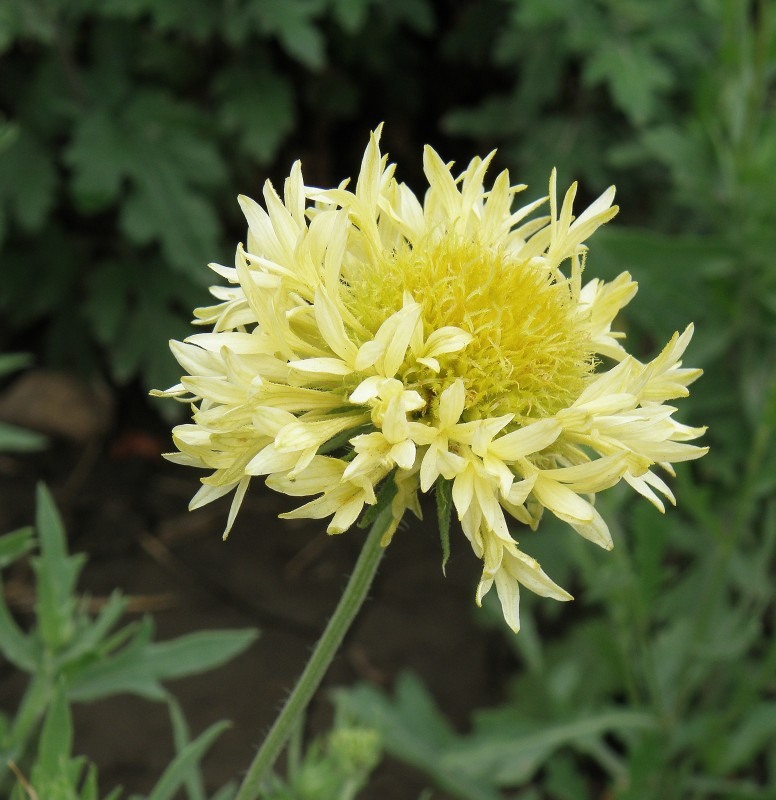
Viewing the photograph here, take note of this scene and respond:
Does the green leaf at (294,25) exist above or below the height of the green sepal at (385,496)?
above

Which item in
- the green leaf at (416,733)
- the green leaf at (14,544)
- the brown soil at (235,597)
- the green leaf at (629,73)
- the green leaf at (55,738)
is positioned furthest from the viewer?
the brown soil at (235,597)

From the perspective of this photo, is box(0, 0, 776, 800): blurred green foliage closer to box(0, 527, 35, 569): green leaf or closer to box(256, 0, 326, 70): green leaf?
box(256, 0, 326, 70): green leaf

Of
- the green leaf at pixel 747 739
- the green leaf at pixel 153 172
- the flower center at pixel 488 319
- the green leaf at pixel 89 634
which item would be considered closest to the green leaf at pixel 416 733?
the green leaf at pixel 747 739

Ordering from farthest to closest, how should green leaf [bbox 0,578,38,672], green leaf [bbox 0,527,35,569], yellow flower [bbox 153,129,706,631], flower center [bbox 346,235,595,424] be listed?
green leaf [bbox 0,578,38,672], green leaf [bbox 0,527,35,569], flower center [bbox 346,235,595,424], yellow flower [bbox 153,129,706,631]

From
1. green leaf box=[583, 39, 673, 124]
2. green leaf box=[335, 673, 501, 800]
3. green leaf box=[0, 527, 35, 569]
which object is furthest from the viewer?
green leaf box=[583, 39, 673, 124]

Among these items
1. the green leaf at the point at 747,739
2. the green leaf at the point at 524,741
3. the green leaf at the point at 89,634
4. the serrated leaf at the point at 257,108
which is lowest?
the green leaf at the point at 89,634

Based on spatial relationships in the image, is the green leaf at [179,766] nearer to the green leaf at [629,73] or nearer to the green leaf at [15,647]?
the green leaf at [15,647]

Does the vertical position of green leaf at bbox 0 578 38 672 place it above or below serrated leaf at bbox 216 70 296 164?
below

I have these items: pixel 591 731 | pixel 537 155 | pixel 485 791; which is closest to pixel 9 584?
pixel 485 791

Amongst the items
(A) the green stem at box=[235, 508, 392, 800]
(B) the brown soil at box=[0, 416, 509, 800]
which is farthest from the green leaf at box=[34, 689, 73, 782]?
(B) the brown soil at box=[0, 416, 509, 800]
